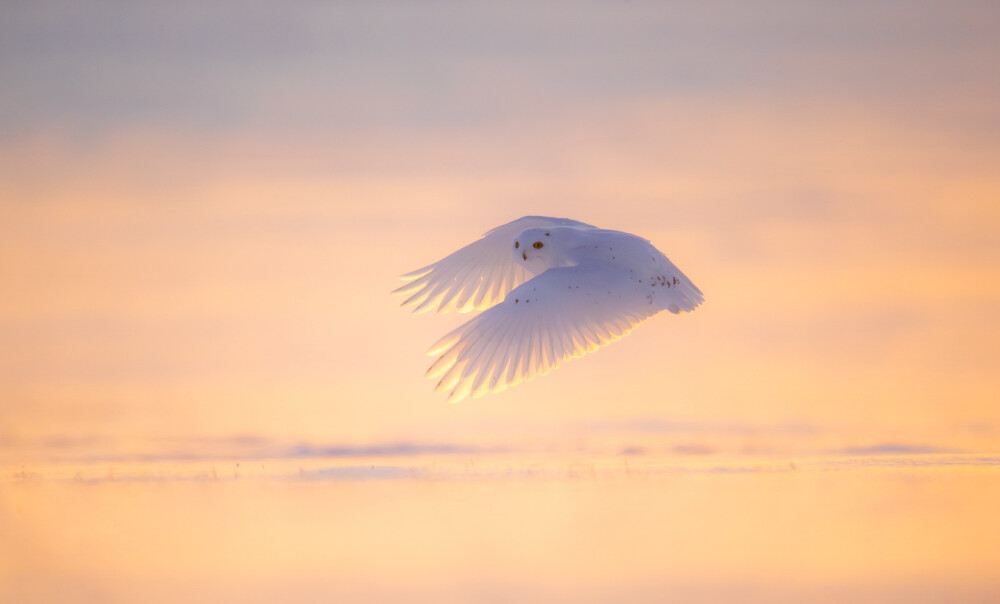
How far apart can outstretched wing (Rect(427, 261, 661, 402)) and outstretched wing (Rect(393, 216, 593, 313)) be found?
1009 millimetres

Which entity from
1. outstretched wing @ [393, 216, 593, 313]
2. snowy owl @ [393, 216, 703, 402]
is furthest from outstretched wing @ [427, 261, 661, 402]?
outstretched wing @ [393, 216, 593, 313]

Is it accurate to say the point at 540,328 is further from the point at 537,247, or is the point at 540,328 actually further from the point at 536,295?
the point at 537,247

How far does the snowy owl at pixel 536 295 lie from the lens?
6887 millimetres

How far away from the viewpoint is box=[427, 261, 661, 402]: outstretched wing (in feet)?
22.5

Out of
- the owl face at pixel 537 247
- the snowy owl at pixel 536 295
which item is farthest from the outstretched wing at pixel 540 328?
the owl face at pixel 537 247

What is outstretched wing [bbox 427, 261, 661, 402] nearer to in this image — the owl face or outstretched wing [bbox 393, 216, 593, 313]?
the owl face

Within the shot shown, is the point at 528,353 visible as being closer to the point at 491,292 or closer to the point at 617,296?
the point at 617,296

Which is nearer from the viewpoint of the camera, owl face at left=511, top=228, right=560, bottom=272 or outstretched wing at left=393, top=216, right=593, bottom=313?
owl face at left=511, top=228, right=560, bottom=272

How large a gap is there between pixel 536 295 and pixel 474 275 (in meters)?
1.42

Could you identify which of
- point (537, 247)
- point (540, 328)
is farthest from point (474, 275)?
point (540, 328)

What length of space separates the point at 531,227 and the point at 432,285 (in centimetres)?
71

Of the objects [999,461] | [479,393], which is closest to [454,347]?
[479,393]

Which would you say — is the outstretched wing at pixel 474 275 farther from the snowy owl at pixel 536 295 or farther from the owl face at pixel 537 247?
the owl face at pixel 537 247

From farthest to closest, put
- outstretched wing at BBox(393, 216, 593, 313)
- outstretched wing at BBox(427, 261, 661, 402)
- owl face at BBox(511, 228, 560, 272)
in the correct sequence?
outstretched wing at BBox(393, 216, 593, 313) → owl face at BBox(511, 228, 560, 272) → outstretched wing at BBox(427, 261, 661, 402)
